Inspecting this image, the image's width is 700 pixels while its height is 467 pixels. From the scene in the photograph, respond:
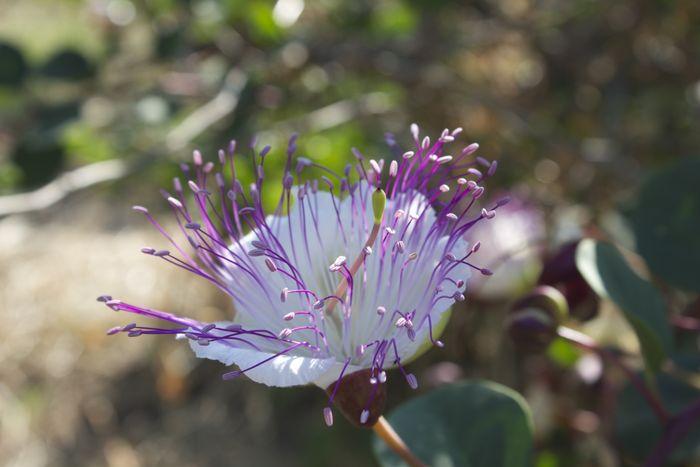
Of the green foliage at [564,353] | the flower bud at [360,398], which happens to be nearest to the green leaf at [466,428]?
the flower bud at [360,398]

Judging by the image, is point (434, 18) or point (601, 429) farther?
point (434, 18)

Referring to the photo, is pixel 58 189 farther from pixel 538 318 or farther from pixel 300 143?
pixel 538 318

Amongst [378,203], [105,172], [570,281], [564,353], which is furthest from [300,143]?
[378,203]

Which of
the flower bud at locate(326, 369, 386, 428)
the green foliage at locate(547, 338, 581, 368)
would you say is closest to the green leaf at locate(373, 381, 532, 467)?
the flower bud at locate(326, 369, 386, 428)

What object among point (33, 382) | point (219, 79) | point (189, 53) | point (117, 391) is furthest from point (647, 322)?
point (33, 382)

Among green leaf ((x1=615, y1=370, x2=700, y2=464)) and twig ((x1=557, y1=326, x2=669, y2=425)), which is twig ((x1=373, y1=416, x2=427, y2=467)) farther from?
green leaf ((x1=615, y1=370, x2=700, y2=464))

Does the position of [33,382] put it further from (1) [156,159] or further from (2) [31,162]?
(1) [156,159]
